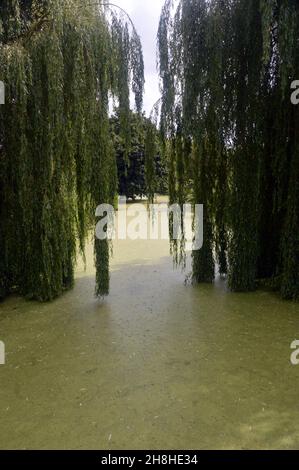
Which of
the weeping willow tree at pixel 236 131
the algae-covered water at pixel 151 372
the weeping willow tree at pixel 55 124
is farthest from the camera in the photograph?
the weeping willow tree at pixel 236 131

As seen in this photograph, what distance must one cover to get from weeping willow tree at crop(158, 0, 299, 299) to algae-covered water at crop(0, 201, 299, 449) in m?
0.71

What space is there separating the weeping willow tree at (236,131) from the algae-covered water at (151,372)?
713mm

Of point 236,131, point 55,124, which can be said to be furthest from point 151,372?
point 236,131

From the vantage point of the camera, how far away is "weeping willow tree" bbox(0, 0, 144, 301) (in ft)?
14.5

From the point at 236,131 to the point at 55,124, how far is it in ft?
7.65

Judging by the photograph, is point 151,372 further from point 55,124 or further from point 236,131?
point 236,131

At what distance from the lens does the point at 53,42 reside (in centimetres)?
433

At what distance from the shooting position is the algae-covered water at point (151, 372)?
Answer: 8.21 ft

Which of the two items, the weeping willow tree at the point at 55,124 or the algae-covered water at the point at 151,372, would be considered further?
the weeping willow tree at the point at 55,124

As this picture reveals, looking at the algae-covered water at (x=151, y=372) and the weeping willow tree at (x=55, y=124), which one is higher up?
the weeping willow tree at (x=55, y=124)

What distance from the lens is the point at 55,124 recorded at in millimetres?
4598

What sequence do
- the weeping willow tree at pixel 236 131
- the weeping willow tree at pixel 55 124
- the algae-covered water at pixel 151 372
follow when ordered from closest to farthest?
the algae-covered water at pixel 151 372 → the weeping willow tree at pixel 55 124 → the weeping willow tree at pixel 236 131

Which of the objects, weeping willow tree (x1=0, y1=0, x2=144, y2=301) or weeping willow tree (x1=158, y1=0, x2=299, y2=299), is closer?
→ weeping willow tree (x1=0, y1=0, x2=144, y2=301)
